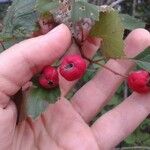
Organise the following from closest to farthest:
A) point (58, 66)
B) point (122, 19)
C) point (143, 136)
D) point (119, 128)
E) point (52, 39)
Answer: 1. point (52, 39)
2. point (58, 66)
3. point (122, 19)
4. point (119, 128)
5. point (143, 136)

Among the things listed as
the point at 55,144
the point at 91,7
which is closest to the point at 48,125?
the point at 55,144

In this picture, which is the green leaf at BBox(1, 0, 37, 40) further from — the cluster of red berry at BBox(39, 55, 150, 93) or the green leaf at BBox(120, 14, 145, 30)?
the green leaf at BBox(120, 14, 145, 30)

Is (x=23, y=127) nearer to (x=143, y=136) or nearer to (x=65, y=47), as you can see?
(x=65, y=47)

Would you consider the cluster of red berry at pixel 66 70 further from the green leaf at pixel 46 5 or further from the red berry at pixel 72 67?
the green leaf at pixel 46 5

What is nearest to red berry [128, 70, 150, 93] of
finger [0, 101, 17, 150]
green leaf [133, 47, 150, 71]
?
green leaf [133, 47, 150, 71]

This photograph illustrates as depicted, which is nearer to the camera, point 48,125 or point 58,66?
point 58,66

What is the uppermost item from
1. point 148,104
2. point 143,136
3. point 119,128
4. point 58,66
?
point 58,66

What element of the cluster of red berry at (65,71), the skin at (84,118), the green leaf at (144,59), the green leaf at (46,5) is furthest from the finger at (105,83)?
the green leaf at (46,5)

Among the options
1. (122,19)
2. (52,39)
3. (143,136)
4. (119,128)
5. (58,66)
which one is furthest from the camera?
(143,136)
